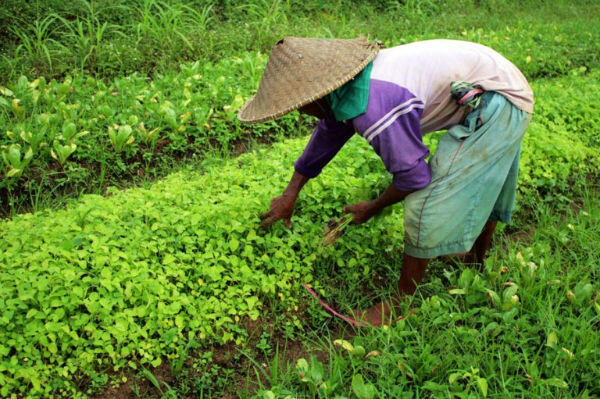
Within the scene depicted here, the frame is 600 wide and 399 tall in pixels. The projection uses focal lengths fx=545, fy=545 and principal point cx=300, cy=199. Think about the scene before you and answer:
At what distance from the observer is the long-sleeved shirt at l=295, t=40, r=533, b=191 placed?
2.25 m

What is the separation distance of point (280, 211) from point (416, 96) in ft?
3.31

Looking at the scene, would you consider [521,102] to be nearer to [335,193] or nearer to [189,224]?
[335,193]

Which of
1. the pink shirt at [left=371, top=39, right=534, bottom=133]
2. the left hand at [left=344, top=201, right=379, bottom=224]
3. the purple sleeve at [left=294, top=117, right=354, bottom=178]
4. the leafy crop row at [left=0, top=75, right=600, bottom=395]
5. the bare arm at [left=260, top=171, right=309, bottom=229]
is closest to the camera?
the pink shirt at [left=371, top=39, right=534, bottom=133]

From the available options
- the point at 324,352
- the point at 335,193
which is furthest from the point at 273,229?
the point at 324,352

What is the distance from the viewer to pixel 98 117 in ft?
14.0

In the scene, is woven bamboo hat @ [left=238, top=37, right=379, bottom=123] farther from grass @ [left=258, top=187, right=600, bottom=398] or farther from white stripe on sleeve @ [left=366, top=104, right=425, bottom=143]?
grass @ [left=258, top=187, right=600, bottom=398]

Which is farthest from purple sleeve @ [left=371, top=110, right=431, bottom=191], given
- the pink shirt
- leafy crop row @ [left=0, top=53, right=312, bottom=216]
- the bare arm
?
leafy crop row @ [left=0, top=53, right=312, bottom=216]

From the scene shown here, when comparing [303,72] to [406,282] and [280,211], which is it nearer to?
[280,211]

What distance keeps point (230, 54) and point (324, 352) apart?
386 cm

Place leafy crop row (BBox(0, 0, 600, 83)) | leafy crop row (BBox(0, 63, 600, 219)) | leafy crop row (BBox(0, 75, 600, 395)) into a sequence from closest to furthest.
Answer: leafy crop row (BBox(0, 75, 600, 395)), leafy crop row (BBox(0, 63, 600, 219)), leafy crop row (BBox(0, 0, 600, 83))

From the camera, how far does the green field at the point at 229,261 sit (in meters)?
2.39

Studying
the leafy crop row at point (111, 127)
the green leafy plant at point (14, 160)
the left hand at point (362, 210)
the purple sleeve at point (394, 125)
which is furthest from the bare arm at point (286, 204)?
the green leafy plant at point (14, 160)

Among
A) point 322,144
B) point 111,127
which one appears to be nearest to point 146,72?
point 111,127

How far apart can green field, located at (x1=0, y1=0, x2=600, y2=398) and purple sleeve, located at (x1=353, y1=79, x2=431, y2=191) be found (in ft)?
2.63
